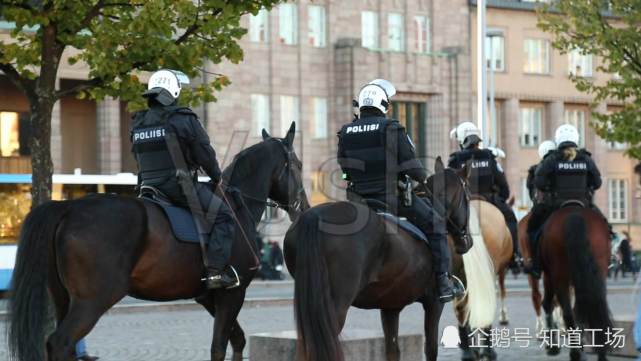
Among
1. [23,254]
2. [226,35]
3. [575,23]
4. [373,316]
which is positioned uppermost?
[575,23]

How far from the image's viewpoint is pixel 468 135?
63.7ft

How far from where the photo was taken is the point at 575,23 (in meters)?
31.0

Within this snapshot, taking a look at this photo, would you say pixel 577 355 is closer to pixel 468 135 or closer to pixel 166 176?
pixel 468 135

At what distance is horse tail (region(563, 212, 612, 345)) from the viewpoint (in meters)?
16.0

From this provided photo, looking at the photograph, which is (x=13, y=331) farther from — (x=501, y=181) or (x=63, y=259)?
(x=501, y=181)

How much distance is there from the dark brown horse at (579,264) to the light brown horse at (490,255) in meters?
0.83

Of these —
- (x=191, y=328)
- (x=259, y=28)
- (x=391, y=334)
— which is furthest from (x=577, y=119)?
(x=391, y=334)

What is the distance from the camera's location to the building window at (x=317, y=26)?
55156 mm

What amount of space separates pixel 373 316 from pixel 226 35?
8.31 m

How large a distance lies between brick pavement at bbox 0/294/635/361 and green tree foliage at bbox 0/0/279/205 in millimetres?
2652

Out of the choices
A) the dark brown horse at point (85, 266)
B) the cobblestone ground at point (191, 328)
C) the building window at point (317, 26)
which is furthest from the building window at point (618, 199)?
the dark brown horse at point (85, 266)

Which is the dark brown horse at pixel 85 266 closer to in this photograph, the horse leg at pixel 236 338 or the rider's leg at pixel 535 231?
the horse leg at pixel 236 338

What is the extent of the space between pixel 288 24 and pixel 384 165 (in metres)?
41.9

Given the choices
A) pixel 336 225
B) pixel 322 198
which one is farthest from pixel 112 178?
pixel 336 225
